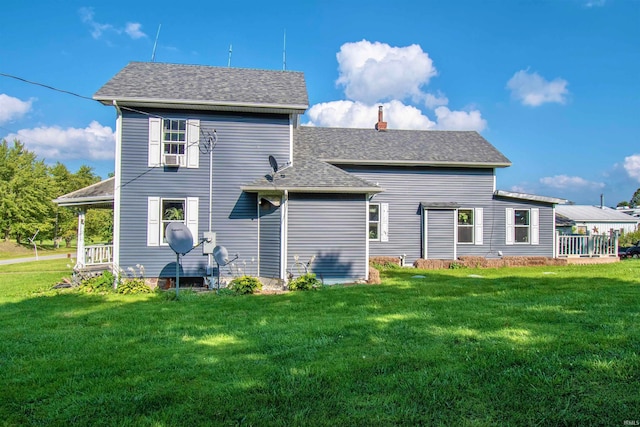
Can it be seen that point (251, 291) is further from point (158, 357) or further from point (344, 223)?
point (158, 357)

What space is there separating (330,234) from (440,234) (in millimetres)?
6055

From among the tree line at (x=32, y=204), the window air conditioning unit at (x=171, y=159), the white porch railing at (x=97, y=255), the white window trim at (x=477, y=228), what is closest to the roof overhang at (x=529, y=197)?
the white window trim at (x=477, y=228)

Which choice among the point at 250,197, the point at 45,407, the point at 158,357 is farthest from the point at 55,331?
the point at 250,197

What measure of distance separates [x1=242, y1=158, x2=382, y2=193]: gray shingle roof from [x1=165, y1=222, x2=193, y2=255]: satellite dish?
83.4 inches

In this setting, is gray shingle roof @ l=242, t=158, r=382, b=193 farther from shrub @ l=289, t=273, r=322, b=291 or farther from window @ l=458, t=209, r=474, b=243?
window @ l=458, t=209, r=474, b=243

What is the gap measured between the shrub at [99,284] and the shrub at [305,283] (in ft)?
17.0

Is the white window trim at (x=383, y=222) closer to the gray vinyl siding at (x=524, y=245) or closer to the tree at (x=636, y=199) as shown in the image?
the gray vinyl siding at (x=524, y=245)

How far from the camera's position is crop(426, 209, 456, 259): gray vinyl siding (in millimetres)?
15297

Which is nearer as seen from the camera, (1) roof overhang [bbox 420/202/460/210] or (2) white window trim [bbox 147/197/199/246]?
(2) white window trim [bbox 147/197/199/246]

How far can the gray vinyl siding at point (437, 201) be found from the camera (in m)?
15.4

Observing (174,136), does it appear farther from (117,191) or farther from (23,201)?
(23,201)

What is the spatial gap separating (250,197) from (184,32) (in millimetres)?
7371

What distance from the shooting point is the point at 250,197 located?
11742mm

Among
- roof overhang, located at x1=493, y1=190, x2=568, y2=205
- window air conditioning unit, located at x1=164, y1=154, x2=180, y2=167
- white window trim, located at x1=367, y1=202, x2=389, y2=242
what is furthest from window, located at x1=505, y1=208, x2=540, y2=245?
window air conditioning unit, located at x1=164, y1=154, x2=180, y2=167
